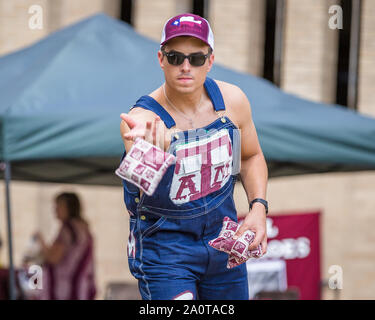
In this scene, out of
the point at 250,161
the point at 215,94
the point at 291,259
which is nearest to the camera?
the point at 215,94

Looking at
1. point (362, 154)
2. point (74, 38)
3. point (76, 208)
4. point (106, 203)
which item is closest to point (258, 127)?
point (362, 154)

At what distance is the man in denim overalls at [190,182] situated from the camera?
282cm

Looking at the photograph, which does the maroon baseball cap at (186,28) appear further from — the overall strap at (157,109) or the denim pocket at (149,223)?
the denim pocket at (149,223)

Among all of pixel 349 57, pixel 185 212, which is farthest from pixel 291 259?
pixel 349 57

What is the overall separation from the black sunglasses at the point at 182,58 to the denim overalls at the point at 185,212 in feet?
0.57

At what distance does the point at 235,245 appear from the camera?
9.22 ft

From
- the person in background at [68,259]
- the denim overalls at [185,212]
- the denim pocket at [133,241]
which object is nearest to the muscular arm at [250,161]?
the denim overalls at [185,212]

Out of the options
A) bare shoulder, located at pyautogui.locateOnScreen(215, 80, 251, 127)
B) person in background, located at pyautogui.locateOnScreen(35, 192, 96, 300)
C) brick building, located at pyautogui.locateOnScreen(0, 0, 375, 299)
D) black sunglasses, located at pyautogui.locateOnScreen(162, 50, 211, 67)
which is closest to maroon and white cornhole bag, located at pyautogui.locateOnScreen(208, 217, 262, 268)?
bare shoulder, located at pyautogui.locateOnScreen(215, 80, 251, 127)

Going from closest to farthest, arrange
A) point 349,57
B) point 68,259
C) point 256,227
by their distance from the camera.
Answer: point 256,227
point 68,259
point 349,57

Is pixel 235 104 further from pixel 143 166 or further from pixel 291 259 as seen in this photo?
pixel 291 259

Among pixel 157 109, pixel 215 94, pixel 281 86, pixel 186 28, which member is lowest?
pixel 157 109

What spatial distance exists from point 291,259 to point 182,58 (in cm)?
470

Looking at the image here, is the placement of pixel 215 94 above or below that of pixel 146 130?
above

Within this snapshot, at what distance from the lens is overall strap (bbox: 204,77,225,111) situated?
2980 mm
